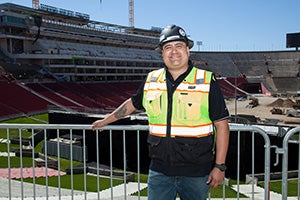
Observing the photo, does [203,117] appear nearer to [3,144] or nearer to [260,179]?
[260,179]

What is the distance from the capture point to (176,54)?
2.83m

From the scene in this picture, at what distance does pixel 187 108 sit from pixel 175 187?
0.79 meters

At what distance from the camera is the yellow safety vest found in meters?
2.73

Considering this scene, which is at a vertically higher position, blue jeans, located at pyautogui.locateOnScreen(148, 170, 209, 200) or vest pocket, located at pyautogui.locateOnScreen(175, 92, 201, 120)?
vest pocket, located at pyautogui.locateOnScreen(175, 92, 201, 120)

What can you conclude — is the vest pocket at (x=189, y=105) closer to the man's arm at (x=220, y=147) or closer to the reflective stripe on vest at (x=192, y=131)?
the reflective stripe on vest at (x=192, y=131)

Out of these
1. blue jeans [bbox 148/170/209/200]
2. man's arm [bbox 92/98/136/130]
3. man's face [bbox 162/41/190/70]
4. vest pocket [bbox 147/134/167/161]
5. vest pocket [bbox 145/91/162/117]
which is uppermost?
man's face [bbox 162/41/190/70]

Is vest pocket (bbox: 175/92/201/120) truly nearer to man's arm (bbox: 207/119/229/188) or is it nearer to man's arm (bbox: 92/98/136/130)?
man's arm (bbox: 207/119/229/188)

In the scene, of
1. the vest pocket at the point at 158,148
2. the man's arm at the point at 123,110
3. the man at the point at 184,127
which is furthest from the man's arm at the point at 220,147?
the man's arm at the point at 123,110

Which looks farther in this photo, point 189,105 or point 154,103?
point 154,103

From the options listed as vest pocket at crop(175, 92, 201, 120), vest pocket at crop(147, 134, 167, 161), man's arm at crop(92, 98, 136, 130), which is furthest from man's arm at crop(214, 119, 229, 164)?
man's arm at crop(92, 98, 136, 130)

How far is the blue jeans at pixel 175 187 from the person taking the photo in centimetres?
280

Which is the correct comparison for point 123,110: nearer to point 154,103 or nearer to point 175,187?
point 154,103

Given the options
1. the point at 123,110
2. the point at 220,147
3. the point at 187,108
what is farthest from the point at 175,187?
the point at 123,110

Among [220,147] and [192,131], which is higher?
[192,131]
